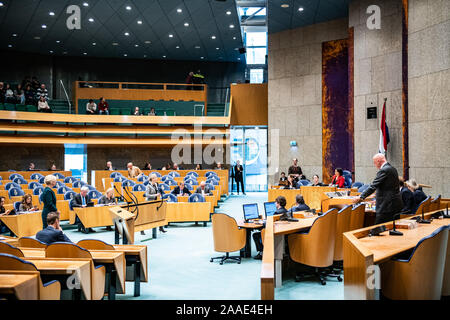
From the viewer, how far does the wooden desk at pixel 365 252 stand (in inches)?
111

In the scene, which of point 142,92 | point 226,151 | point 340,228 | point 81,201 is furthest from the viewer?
point 142,92

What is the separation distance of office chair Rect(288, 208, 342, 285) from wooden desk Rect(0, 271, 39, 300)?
139 inches

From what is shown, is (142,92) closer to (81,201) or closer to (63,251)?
(81,201)

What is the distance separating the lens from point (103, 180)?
15547mm

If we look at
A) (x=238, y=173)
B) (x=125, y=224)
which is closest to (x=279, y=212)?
(x=125, y=224)

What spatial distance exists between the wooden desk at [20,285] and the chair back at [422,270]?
3.02 metres

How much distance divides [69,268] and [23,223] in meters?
5.59

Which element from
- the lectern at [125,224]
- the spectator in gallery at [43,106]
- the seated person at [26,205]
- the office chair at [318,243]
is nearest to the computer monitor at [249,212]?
the office chair at [318,243]

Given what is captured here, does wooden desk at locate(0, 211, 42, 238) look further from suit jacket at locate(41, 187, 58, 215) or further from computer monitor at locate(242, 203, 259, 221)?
computer monitor at locate(242, 203, 259, 221)

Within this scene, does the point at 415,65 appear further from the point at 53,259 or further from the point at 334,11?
the point at 53,259

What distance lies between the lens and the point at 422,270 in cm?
336

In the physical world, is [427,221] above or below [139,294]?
above
